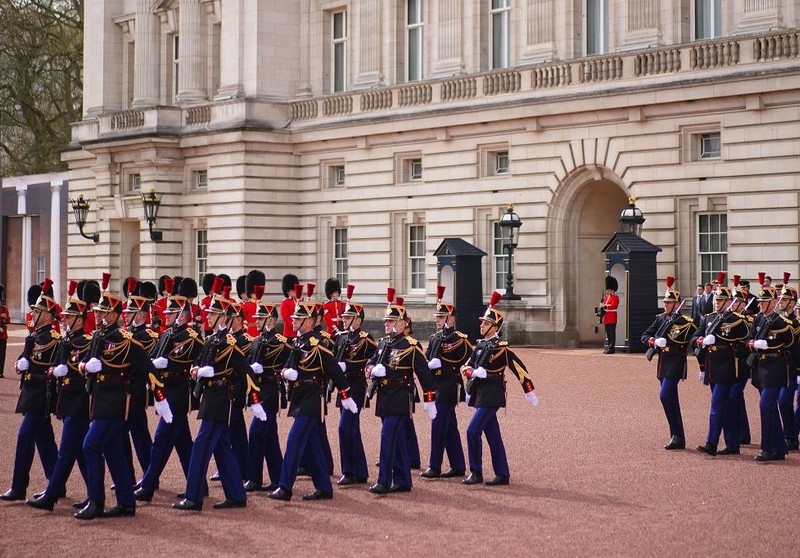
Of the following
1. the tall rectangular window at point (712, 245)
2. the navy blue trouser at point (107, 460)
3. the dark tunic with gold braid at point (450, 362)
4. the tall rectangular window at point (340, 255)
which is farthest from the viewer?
the tall rectangular window at point (340, 255)

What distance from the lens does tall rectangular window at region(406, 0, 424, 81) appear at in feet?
Result: 120

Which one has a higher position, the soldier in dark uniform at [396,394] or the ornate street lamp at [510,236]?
the ornate street lamp at [510,236]

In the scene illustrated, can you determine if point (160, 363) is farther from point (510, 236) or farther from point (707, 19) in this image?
point (510, 236)

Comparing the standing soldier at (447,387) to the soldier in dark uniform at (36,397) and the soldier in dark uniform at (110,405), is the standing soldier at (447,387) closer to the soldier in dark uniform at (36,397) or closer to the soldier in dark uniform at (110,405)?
the soldier in dark uniform at (110,405)

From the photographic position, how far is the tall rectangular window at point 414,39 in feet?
120

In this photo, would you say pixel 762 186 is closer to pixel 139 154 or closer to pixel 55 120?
pixel 139 154

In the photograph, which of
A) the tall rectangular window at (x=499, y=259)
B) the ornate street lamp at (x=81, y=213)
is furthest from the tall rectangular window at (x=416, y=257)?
the ornate street lamp at (x=81, y=213)

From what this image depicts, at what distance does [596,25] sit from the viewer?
32.1 metres

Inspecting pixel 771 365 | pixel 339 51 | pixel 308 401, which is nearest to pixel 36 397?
pixel 308 401

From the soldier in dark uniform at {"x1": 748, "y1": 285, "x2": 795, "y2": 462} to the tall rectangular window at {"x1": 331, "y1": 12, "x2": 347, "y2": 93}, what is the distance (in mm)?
24148

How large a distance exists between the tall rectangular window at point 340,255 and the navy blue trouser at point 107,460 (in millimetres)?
25852

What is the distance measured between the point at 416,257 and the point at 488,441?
22.3m

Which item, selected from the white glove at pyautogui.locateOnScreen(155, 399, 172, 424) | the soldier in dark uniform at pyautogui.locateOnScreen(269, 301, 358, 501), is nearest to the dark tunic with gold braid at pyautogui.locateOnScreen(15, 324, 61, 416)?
the white glove at pyautogui.locateOnScreen(155, 399, 172, 424)

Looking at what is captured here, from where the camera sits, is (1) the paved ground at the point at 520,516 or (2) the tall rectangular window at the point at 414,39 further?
(2) the tall rectangular window at the point at 414,39
